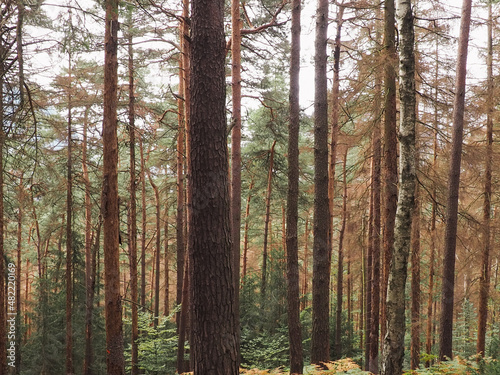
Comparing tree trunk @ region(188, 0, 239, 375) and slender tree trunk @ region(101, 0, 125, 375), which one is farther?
slender tree trunk @ region(101, 0, 125, 375)

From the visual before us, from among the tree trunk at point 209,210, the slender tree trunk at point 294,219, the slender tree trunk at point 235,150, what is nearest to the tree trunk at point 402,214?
the slender tree trunk at point 294,219

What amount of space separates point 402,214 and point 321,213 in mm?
1838

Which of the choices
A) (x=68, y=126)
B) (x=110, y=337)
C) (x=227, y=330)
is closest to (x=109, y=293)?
(x=110, y=337)

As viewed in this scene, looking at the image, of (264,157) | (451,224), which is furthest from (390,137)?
(264,157)

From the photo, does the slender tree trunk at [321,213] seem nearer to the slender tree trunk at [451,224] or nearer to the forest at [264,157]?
the forest at [264,157]

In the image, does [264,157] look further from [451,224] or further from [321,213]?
[321,213]

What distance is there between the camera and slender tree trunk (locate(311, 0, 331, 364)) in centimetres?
720

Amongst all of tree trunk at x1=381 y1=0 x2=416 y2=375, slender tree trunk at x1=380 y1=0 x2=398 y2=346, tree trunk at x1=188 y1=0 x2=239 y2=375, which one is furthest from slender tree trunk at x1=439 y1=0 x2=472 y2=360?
tree trunk at x1=188 y1=0 x2=239 y2=375

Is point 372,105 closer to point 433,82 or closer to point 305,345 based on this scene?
point 433,82

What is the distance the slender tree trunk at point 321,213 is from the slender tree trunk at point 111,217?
3851mm

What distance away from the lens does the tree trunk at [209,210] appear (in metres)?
3.92

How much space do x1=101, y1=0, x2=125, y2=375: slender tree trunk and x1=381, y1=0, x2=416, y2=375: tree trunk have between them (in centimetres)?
486

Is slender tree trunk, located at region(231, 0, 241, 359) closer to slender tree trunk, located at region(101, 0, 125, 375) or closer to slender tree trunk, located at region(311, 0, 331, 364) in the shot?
slender tree trunk, located at region(311, 0, 331, 364)

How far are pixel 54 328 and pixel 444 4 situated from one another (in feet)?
59.3
